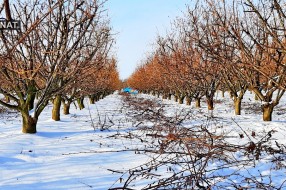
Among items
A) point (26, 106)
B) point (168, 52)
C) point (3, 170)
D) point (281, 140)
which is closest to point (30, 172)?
point (3, 170)

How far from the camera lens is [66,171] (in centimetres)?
415

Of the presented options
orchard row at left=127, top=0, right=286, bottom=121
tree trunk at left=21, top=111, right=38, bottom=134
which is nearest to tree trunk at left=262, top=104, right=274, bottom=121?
orchard row at left=127, top=0, right=286, bottom=121

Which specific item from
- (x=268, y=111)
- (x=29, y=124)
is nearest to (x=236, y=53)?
(x=268, y=111)

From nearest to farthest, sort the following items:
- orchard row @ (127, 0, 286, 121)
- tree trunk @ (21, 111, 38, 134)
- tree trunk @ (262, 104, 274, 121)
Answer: orchard row @ (127, 0, 286, 121), tree trunk @ (21, 111, 38, 134), tree trunk @ (262, 104, 274, 121)

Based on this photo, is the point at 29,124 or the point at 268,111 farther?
the point at 268,111

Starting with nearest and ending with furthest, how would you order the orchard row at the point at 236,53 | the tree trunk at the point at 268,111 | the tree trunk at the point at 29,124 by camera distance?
the orchard row at the point at 236,53 → the tree trunk at the point at 29,124 → the tree trunk at the point at 268,111

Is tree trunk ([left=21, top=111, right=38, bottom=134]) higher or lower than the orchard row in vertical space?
lower

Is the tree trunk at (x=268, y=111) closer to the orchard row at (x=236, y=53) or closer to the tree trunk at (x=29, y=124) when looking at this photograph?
the orchard row at (x=236, y=53)

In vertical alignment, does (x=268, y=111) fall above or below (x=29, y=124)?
above

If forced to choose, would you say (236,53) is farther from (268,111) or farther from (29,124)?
(29,124)

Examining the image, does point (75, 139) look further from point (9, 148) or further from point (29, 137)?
point (9, 148)

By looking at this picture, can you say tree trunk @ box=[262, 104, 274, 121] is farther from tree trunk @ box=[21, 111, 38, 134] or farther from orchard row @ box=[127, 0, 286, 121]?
tree trunk @ box=[21, 111, 38, 134]

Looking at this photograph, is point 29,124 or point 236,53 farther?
point 236,53

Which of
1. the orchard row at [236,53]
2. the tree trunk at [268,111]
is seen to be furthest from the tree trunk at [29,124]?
the tree trunk at [268,111]
